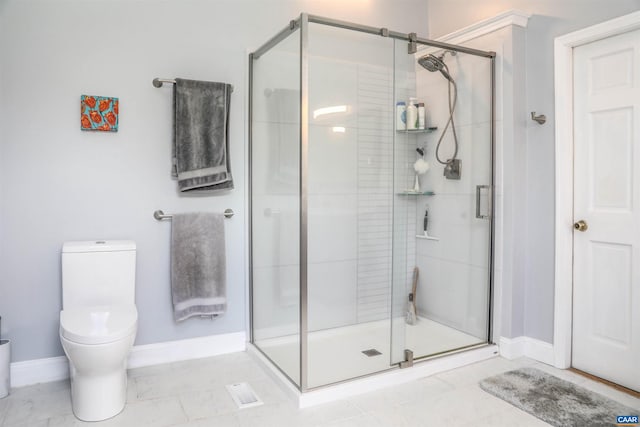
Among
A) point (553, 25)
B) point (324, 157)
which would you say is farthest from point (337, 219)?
point (553, 25)

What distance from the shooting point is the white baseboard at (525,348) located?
2807mm

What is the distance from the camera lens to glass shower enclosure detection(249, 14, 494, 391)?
2387mm

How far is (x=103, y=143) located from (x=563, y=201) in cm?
270

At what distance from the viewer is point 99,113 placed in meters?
2.54

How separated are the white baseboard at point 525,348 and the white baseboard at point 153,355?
1.68 meters

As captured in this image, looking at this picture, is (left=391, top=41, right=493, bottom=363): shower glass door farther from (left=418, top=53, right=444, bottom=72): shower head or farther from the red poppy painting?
the red poppy painting

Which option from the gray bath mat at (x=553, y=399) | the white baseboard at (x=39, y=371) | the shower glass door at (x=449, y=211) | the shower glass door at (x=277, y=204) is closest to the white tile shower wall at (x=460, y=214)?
the shower glass door at (x=449, y=211)

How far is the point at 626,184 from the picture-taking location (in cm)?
242

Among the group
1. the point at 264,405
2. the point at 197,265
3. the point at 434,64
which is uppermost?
the point at 434,64

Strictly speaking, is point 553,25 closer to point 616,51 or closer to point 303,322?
point 616,51

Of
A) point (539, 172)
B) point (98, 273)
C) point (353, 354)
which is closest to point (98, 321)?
point (98, 273)

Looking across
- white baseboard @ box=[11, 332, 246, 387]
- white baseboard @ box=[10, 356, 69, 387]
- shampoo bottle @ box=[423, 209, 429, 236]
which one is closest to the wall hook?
shampoo bottle @ box=[423, 209, 429, 236]

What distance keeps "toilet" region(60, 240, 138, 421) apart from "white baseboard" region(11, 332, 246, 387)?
38cm

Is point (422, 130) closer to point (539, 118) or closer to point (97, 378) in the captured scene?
point (539, 118)
